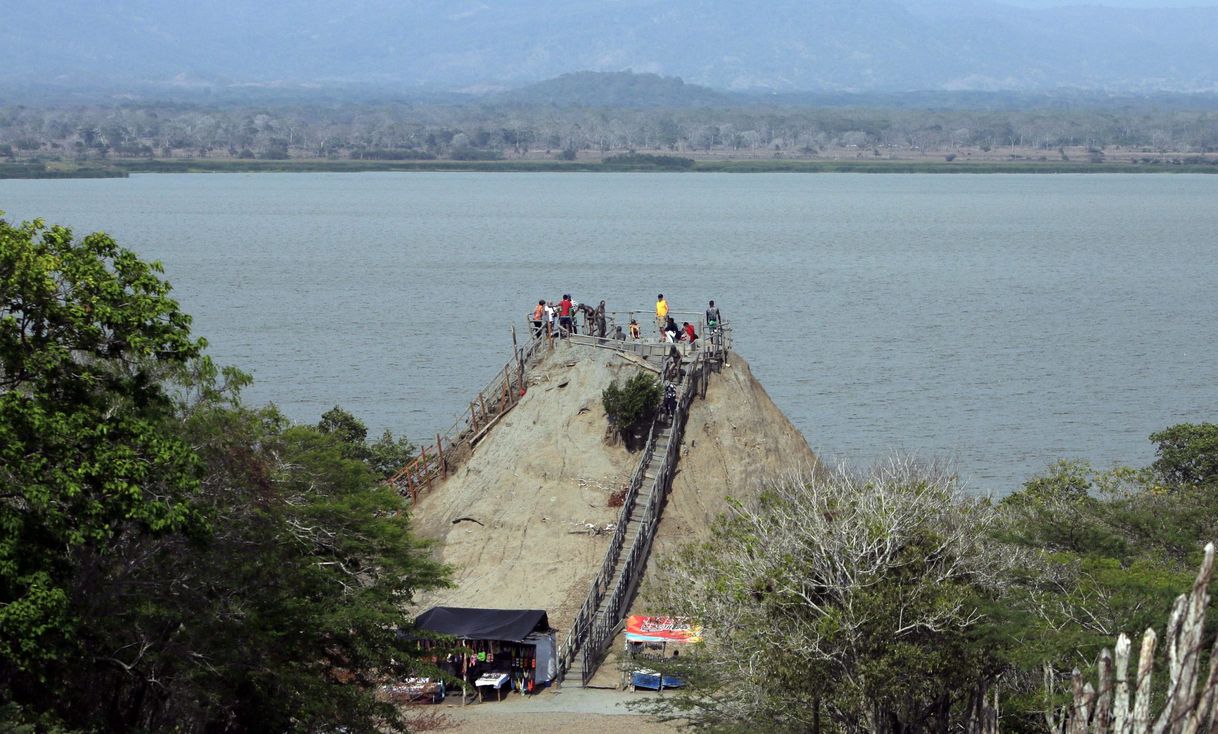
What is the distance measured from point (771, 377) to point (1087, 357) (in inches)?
650

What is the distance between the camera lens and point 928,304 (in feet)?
305

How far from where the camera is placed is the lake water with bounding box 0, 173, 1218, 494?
60.0 metres

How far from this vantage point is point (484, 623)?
28328 mm

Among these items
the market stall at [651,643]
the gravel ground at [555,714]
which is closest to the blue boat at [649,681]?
the market stall at [651,643]

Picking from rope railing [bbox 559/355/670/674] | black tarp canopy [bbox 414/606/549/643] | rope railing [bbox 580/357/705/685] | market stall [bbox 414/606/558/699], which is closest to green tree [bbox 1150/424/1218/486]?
rope railing [bbox 580/357/705/685]

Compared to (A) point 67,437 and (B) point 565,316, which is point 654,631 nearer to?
(B) point 565,316

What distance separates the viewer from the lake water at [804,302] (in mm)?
59969

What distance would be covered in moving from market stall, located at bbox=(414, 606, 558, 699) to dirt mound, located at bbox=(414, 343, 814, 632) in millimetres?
1421

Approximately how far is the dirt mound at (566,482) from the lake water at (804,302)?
50.7 ft

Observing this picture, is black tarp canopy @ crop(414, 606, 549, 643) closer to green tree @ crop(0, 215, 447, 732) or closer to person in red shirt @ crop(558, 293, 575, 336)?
green tree @ crop(0, 215, 447, 732)

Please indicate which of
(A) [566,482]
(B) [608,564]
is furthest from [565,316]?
(B) [608,564]

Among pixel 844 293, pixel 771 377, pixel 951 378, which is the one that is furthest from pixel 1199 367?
pixel 844 293

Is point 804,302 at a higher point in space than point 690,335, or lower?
lower

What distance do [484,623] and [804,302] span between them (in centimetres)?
6515
